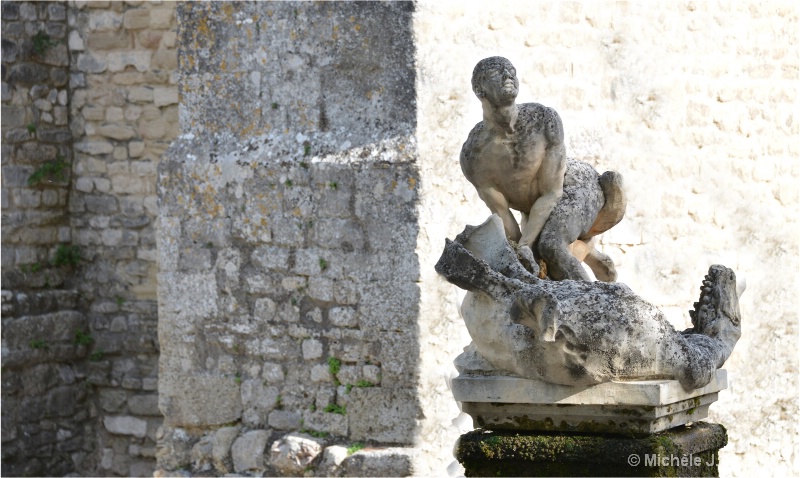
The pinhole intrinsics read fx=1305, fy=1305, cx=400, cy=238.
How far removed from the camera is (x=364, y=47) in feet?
21.2

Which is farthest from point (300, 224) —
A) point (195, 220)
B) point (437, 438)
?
point (437, 438)

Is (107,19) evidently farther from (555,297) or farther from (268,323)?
(555,297)

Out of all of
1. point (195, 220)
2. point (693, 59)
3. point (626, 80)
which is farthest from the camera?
point (693, 59)

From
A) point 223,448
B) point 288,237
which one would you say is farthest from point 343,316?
point 223,448

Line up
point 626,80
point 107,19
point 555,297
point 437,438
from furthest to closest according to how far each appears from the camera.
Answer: point 107,19, point 626,80, point 437,438, point 555,297

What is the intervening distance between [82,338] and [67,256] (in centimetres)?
58

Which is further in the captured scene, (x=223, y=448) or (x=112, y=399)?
(x=112, y=399)

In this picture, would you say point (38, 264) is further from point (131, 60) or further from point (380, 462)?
point (380, 462)

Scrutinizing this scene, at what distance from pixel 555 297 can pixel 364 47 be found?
292 centimetres

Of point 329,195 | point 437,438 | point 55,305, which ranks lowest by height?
point 437,438

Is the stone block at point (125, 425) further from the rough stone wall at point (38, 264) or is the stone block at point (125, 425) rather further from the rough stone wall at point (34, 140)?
the rough stone wall at point (34, 140)

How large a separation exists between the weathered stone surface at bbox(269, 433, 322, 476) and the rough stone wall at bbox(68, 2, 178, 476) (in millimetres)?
2574

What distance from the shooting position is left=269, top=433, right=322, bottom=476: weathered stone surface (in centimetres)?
655

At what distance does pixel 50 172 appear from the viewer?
895cm
